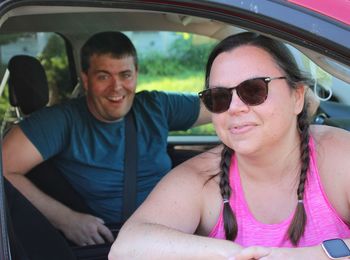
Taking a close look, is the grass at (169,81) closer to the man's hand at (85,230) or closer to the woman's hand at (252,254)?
the man's hand at (85,230)

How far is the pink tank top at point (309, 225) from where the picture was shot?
5.40 feet

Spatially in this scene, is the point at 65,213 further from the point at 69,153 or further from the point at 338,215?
the point at 338,215

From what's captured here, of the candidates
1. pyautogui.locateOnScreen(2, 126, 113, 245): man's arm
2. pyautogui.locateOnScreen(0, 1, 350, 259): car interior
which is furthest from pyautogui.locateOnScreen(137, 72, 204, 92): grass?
pyautogui.locateOnScreen(2, 126, 113, 245): man's arm

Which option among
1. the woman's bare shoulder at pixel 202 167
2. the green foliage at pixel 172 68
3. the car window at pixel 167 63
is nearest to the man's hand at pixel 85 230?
the woman's bare shoulder at pixel 202 167

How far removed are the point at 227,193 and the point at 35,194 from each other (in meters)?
1.03

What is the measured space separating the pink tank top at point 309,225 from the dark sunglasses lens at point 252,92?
0.91ft

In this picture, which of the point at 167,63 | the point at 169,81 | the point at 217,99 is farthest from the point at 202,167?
the point at 167,63

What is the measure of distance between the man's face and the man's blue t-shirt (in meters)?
0.04

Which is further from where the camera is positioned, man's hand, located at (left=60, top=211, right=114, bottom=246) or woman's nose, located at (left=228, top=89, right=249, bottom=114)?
man's hand, located at (left=60, top=211, right=114, bottom=246)

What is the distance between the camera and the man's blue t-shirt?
256 cm

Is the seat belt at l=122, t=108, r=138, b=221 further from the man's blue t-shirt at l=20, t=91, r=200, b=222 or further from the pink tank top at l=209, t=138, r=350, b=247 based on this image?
the pink tank top at l=209, t=138, r=350, b=247

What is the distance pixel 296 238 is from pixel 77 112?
134 centimetres

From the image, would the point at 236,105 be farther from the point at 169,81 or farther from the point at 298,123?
the point at 169,81

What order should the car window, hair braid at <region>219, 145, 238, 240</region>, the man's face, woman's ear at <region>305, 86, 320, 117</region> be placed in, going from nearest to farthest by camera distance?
hair braid at <region>219, 145, 238, 240</region> < woman's ear at <region>305, 86, 320, 117</region> < the man's face < the car window
